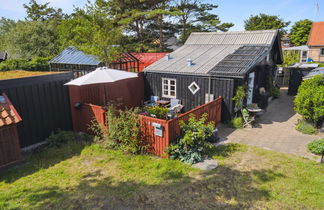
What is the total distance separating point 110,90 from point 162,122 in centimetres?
579

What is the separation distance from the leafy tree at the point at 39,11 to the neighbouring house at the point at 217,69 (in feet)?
133

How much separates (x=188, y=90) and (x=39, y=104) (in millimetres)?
7312

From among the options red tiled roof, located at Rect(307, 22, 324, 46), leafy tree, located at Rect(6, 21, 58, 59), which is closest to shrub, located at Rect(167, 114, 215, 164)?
leafy tree, located at Rect(6, 21, 58, 59)

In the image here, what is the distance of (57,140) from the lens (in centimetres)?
867

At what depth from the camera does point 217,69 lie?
35.8 feet

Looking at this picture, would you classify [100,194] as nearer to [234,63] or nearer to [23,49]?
[234,63]

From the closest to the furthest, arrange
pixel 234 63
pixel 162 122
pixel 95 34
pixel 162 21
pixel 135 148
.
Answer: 1. pixel 162 122
2. pixel 135 148
3. pixel 234 63
4. pixel 95 34
5. pixel 162 21

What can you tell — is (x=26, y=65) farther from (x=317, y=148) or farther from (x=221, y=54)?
(x=317, y=148)

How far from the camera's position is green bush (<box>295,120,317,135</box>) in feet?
31.6

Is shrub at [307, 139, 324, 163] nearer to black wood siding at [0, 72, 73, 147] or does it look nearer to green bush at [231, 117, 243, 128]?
green bush at [231, 117, 243, 128]

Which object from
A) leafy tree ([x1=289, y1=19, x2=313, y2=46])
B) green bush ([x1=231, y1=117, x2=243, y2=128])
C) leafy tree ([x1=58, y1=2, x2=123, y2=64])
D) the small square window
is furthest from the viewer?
leafy tree ([x1=289, y1=19, x2=313, y2=46])

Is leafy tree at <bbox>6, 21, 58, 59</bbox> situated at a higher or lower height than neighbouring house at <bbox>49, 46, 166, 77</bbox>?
higher

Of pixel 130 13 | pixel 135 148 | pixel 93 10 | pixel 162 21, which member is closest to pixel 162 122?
pixel 135 148

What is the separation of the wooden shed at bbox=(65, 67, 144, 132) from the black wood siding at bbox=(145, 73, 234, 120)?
1067 millimetres
